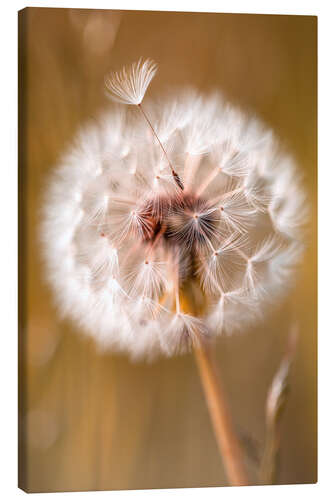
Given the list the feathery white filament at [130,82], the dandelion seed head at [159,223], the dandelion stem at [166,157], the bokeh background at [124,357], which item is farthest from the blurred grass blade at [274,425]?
the feathery white filament at [130,82]

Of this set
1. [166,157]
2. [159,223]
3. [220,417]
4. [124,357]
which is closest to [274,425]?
[220,417]

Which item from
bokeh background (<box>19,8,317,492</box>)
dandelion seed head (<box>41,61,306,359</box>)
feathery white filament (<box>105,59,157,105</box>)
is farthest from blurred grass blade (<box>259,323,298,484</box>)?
feathery white filament (<box>105,59,157,105</box>)

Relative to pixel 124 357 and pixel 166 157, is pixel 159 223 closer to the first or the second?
pixel 166 157

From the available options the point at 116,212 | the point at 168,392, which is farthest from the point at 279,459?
the point at 116,212

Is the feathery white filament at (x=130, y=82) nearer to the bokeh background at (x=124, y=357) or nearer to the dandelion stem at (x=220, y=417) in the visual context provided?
the bokeh background at (x=124, y=357)

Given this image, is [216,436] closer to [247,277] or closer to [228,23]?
[247,277]

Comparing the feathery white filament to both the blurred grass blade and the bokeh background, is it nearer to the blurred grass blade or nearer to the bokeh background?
the bokeh background
